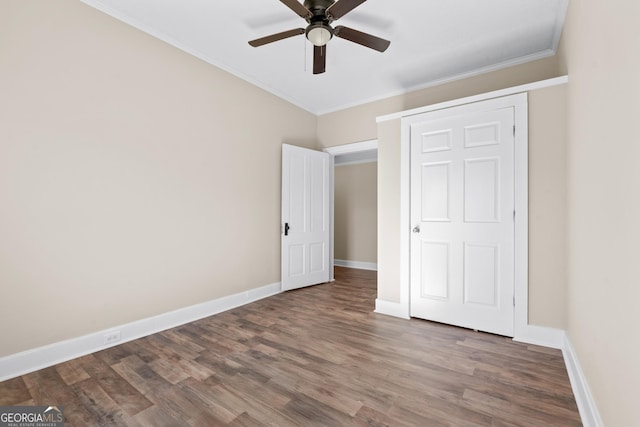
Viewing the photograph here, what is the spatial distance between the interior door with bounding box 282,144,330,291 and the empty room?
0.28m

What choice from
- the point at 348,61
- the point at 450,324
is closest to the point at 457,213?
the point at 450,324

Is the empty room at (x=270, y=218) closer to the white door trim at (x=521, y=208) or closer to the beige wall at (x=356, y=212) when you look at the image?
the white door trim at (x=521, y=208)

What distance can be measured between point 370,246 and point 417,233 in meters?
3.28

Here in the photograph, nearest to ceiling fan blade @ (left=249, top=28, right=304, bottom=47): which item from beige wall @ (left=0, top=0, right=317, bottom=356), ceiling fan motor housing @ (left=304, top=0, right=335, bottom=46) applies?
ceiling fan motor housing @ (left=304, top=0, right=335, bottom=46)

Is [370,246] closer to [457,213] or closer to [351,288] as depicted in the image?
[351,288]

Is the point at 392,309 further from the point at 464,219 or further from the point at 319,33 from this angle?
the point at 319,33

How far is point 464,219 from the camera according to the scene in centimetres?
298

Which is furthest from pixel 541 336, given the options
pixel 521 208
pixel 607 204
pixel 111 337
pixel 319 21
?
pixel 111 337

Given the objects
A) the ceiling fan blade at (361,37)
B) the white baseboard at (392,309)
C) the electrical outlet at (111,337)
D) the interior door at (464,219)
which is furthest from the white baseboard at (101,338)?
the ceiling fan blade at (361,37)

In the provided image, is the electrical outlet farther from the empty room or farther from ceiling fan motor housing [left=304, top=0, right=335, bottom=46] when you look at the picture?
ceiling fan motor housing [left=304, top=0, right=335, bottom=46]

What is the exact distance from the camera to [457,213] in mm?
3016

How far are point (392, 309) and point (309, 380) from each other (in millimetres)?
1664

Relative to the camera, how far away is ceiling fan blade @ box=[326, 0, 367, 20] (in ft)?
6.55

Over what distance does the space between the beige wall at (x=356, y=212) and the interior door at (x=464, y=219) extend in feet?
10.6
